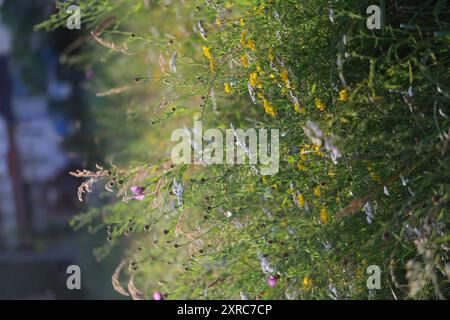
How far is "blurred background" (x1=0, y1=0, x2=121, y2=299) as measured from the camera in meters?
7.25

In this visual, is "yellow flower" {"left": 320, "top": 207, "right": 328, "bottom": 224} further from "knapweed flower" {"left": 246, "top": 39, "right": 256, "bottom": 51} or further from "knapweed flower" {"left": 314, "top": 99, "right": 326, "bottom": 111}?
"knapweed flower" {"left": 246, "top": 39, "right": 256, "bottom": 51}

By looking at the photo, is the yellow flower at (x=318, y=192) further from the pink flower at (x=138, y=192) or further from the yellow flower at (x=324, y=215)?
the pink flower at (x=138, y=192)

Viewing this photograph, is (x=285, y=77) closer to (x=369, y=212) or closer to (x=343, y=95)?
(x=343, y=95)

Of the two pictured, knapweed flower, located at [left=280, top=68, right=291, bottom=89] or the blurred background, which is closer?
knapweed flower, located at [left=280, top=68, right=291, bottom=89]

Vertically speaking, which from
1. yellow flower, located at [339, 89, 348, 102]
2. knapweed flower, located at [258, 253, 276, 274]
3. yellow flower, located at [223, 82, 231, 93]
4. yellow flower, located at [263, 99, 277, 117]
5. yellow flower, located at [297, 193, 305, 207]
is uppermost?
yellow flower, located at [339, 89, 348, 102]

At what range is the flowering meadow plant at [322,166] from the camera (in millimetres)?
2102

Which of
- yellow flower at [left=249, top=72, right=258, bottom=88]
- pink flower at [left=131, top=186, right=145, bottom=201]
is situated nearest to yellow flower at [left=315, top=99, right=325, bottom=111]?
yellow flower at [left=249, top=72, right=258, bottom=88]

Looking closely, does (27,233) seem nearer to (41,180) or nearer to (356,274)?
(41,180)

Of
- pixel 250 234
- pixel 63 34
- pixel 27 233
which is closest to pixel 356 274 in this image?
pixel 250 234

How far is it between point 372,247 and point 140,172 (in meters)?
0.92

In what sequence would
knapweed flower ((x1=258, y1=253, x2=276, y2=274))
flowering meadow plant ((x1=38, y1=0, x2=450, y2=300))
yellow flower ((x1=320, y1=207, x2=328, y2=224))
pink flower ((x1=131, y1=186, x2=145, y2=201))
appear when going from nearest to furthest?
flowering meadow plant ((x1=38, y1=0, x2=450, y2=300)) < yellow flower ((x1=320, y1=207, x2=328, y2=224)) < knapweed flower ((x1=258, y1=253, x2=276, y2=274)) < pink flower ((x1=131, y1=186, x2=145, y2=201))

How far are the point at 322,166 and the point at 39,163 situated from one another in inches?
398

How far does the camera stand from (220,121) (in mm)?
3025

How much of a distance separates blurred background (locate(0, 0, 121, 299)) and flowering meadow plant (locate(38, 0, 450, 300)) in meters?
3.68
